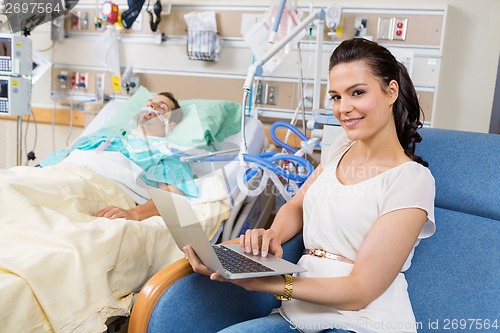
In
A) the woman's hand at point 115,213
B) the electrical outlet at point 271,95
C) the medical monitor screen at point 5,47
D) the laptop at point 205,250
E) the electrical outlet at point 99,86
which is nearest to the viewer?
the laptop at point 205,250

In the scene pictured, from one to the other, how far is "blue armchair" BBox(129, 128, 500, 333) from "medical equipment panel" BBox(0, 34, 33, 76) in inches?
83.8

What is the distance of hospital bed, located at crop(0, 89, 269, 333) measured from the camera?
3.75ft

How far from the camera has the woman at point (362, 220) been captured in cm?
108

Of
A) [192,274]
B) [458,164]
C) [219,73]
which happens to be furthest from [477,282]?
[219,73]

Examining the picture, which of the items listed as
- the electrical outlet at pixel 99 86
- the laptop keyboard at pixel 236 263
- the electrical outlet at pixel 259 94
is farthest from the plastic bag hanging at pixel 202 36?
the laptop keyboard at pixel 236 263

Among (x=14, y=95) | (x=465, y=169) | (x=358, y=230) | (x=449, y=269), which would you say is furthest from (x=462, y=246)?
(x=14, y=95)

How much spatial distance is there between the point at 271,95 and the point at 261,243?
1707mm

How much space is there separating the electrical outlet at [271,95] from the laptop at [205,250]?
1766 mm

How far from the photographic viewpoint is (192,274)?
3.84ft

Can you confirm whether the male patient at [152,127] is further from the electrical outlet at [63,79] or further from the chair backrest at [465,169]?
the electrical outlet at [63,79]

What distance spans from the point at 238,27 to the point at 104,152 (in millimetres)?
1170

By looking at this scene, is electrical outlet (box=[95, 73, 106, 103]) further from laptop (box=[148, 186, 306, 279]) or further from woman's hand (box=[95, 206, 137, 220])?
laptop (box=[148, 186, 306, 279])

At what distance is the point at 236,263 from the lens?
1.08 m

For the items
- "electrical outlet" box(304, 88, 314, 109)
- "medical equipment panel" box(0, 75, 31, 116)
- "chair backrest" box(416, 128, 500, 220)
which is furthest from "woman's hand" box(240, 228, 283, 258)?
"medical equipment panel" box(0, 75, 31, 116)
